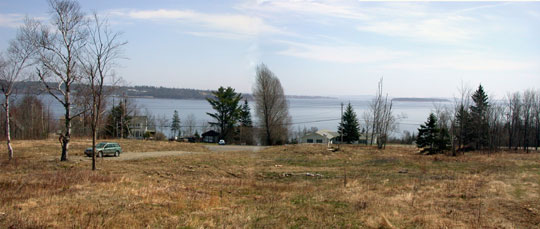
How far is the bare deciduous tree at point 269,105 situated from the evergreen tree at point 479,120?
26999 millimetres

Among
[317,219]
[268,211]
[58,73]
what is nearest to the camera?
[317,219]

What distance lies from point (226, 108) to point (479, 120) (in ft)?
133

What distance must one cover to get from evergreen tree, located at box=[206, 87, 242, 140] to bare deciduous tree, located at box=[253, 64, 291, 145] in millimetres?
9673

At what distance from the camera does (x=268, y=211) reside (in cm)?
1035

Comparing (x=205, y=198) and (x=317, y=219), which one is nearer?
(x=317, y=219)

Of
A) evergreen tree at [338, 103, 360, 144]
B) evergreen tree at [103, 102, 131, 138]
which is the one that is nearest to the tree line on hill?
evergreen tree at [338, 103, 360, 144]

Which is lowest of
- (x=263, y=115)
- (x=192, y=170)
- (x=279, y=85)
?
(x=192, y=170)

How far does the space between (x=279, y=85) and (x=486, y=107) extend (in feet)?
96.9

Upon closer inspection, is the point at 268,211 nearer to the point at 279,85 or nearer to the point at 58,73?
the point at 58,73

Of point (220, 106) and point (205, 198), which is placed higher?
point (220, 106)

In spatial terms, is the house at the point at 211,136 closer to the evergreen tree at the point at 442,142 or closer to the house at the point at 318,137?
the house at the point at 318,137

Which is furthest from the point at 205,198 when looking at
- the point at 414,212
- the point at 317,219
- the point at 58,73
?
the point at 58,73

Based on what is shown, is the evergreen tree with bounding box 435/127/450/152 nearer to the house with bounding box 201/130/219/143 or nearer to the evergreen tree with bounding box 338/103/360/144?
the evergreen tree with bounding box 338/103/360/144

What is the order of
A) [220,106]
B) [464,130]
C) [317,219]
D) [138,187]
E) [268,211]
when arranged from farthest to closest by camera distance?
[220,106] → [464,130] → [138,187] → [268,211] → [317,219]
